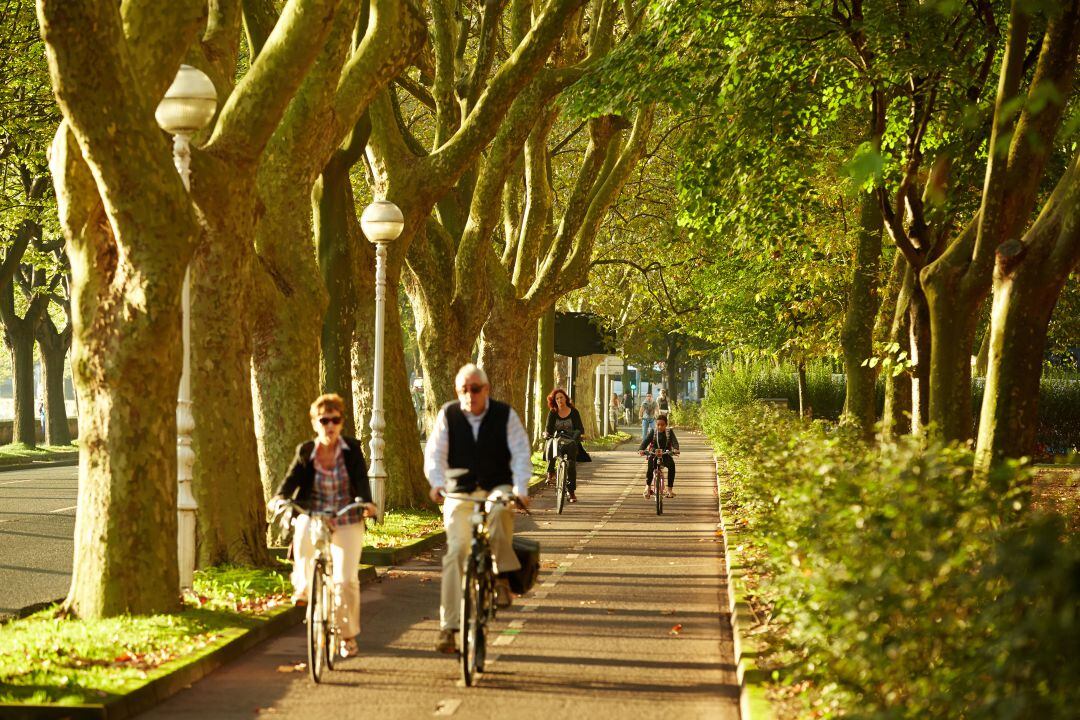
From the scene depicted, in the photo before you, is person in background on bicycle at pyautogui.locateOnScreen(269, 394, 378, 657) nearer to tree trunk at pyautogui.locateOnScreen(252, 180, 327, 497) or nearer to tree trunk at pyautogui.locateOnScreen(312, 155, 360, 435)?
tree trunk at pyautogui.locateOnScreen(252, 180, 327, 497)

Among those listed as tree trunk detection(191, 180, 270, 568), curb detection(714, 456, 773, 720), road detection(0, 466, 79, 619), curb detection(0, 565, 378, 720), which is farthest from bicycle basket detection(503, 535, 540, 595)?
road detection(0, 466, 79, 619)

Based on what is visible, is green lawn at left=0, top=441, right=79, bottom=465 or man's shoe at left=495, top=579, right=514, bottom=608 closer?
man's shoe at left=495, top=579, right=514, bottom=608

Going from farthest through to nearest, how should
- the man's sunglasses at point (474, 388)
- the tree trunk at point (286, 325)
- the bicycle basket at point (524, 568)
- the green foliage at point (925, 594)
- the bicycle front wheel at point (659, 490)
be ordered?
the bicycle front wheel at point (659, 490) < the tree trunk at point (286, 325) < the bicycle basket at point (524, 568) < the man's sunglasses at point (474, 388) < the green foliage at point (925, 594)

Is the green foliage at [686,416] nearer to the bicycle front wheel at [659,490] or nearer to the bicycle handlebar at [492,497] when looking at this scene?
the bicycle front wheel at [659,490]

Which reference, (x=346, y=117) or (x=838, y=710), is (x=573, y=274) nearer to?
(x=346, y=117)

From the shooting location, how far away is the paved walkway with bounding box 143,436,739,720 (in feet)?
27.1

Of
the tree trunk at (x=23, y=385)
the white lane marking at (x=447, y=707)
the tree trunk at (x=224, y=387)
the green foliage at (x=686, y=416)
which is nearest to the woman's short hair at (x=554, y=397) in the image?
the tree trunk at (x=224, y=387)

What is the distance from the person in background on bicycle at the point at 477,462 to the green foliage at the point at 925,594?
1636 mm

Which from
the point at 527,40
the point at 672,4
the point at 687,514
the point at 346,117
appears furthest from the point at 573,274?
the point at 346,117

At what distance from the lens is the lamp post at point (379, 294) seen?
60.7ft

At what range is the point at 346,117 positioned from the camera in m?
15.9

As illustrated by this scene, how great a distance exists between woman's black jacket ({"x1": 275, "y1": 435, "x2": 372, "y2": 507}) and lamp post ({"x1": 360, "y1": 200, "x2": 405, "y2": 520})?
915 cm

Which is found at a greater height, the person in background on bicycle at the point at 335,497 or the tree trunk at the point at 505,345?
the tree trunk at the point at 505,345

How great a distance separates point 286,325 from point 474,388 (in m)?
6.38
